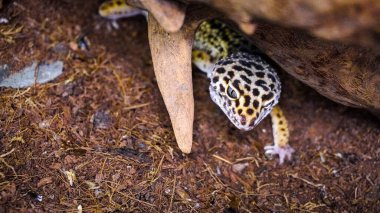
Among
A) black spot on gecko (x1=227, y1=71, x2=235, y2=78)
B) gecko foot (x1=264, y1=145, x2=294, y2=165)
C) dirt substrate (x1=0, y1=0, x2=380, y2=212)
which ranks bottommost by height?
gecko foot (x1=264, y1=145, x2=294, y2=165)

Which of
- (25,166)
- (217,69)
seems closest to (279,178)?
(217,69)

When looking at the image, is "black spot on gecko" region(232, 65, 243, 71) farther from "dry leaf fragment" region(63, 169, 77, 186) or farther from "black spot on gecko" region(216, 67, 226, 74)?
"dry leaf fragment" region(63, 169, 77, 186)

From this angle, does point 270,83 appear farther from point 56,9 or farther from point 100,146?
point 56,9

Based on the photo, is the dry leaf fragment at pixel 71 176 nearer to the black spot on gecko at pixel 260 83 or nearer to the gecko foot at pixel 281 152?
the black spot on gecko at pixel 260 83

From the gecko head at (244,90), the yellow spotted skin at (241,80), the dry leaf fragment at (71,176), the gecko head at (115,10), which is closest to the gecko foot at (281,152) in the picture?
the yellow spotted skin at (241,80)

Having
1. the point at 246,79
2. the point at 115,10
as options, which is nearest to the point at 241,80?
the point at 246,79

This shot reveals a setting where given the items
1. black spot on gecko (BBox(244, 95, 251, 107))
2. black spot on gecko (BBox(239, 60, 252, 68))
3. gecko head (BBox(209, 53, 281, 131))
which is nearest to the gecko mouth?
gecko head (BBox(209, 53, 281, 131))
